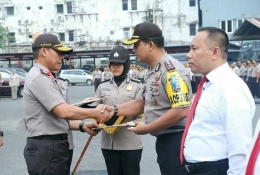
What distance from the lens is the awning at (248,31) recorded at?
21.6 m

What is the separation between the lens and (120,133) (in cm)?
455

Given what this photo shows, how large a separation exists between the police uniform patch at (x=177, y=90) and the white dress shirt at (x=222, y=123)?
1.65 feet

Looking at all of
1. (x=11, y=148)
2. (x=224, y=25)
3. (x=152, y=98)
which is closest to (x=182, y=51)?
(x=224, y=25)

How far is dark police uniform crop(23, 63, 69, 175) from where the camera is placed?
12.1 feet

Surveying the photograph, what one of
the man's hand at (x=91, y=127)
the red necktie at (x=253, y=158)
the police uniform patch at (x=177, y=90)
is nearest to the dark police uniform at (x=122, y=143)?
the man's hand at (x=91, y=127)

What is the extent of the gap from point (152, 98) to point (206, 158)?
96 centimetres

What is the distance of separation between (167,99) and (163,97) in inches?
1.5

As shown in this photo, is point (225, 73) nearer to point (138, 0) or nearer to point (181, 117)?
point (181, 117)

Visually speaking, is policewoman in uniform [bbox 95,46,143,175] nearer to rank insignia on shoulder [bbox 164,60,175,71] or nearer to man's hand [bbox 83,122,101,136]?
man's hand [bbox 83,122,101,136]

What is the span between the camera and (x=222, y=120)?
2.67m

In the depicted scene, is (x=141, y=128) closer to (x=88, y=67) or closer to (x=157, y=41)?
(x=157, y=41)

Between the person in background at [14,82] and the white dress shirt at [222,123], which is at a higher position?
the white dress shirt at [222,123]

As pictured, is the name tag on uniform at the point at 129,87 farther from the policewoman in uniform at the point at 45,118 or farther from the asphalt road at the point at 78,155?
the asphalt road at the point at 78,155

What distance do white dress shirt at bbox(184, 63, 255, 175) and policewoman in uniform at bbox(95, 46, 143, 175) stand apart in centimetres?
167
